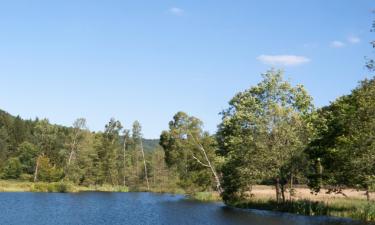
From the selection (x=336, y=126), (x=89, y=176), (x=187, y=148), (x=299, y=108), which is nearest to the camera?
(x=336, y=126)

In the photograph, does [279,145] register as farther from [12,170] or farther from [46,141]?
[12,170]

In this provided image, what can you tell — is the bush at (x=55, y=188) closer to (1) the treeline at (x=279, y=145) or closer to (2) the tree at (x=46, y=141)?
(1) the treeline at (x=279, y=145)

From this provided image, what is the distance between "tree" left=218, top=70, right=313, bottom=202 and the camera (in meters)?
53.8

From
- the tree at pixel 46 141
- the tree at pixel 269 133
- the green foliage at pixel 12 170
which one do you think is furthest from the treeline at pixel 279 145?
the green foliage at pixel 12 170

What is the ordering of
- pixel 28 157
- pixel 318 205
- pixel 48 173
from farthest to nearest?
1. pixel 28 157
2. pixel 48 173
3. pixel 318 205

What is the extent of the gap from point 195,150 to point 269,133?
3708cm

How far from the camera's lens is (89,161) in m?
130

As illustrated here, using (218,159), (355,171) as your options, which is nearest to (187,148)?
(218,159)

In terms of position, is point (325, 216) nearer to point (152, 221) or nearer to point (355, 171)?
point (355, 171)

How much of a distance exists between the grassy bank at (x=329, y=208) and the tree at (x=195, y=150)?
69.6ft

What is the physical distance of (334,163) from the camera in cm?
5162

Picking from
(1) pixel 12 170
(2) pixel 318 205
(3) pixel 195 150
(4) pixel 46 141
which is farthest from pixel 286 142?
(1) pixel 12 170

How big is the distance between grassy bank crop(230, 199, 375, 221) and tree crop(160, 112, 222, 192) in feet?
69.6

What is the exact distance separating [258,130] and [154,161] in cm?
8622
